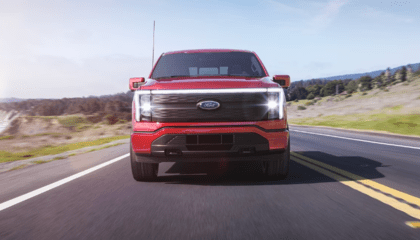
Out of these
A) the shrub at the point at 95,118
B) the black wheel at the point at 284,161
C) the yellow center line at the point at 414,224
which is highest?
the black wheel at the point at 284,161

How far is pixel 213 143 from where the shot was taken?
4.61 m

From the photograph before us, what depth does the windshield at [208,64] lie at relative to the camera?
6.33 m

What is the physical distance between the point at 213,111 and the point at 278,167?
3.87 ft

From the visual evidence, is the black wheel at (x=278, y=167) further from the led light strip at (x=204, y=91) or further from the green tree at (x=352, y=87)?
the green tree at (x=352, y=87)

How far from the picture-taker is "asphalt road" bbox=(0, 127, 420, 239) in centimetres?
303

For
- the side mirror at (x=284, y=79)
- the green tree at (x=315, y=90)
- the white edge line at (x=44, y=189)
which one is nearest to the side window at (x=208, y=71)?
the side mirror at (x=284, y=79)

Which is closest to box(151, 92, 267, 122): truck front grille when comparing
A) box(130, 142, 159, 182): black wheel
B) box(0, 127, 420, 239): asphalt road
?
box(130, 142, 159, 182): black wheel

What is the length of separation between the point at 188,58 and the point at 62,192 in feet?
10.3

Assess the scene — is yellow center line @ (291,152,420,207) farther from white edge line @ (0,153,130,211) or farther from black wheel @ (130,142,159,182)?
white edge line @ (0,153,130,211)

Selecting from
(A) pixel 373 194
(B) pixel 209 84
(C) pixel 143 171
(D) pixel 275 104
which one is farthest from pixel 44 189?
(A) pixel 373 194

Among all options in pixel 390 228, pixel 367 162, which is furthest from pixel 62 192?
pixel 367 162

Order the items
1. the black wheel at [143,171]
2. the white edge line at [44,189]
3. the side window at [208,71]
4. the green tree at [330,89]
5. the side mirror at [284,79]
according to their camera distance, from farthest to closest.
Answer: the green tree at [330,89] < the side window at [208,71] < the side mirror at [284,79] < the black wheel at [143,171] < the white edge line at [44,189]

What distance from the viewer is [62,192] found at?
4.74m

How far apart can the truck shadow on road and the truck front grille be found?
3.14 feet
